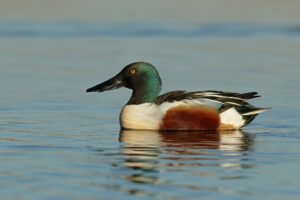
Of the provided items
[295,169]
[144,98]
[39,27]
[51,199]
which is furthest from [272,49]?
[51,199]

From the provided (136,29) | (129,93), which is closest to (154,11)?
(136,29)

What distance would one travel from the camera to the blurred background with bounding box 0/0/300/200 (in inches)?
334

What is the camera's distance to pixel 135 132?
11672 mm

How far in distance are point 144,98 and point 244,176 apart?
3.55 m

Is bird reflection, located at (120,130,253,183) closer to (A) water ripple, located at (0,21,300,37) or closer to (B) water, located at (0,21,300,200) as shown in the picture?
(B) water, located at (0,21,300,200)

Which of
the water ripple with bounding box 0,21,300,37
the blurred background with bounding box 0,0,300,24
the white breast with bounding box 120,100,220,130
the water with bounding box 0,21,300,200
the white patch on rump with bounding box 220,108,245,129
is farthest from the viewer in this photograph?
the blurred background with bounding box 0,0,300,24

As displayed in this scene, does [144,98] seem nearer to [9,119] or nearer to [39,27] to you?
[9,119]

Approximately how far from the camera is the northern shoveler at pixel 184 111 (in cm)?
1175

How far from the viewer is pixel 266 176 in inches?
343

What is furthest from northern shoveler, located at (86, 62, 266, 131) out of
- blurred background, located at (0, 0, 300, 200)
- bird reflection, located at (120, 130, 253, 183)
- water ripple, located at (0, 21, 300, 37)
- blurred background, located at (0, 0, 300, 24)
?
blurred background, located at (0, 0, 300, 24)

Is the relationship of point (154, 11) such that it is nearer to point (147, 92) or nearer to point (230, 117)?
point (147, 92)

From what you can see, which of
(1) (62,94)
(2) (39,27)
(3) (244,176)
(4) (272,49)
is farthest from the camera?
(2) (39,27)

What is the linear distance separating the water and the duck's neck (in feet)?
1.34

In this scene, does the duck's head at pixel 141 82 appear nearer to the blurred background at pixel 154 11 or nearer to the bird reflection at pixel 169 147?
the bird reflection at pixel 169 147
